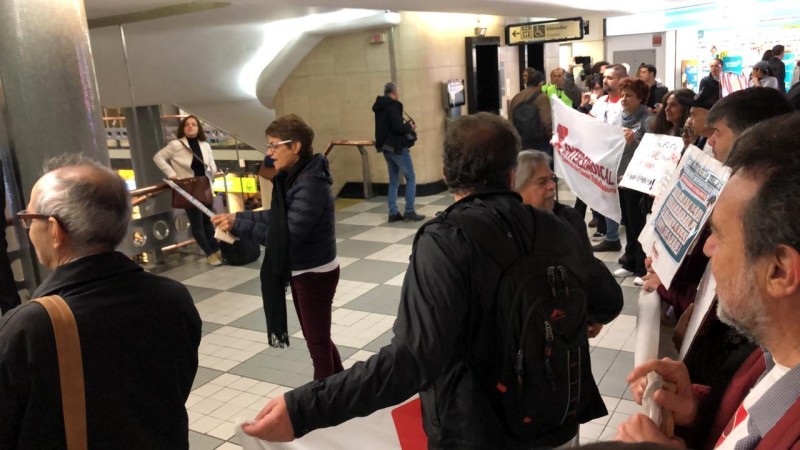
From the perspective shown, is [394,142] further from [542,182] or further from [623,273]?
[542,182]

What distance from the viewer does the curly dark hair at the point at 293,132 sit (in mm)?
3539

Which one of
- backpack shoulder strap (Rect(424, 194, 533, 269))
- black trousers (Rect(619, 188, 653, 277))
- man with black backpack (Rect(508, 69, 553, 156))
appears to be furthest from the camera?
man with black backpack (Rect(508, 69, 553, 156))

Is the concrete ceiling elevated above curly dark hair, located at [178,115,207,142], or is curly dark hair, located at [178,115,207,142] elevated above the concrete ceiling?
the concrete ceiling

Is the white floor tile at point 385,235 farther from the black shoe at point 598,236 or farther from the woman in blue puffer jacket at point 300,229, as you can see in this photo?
the woman in blue puffer jacket at point 300,229

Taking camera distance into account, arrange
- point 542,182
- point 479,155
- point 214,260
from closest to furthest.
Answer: point 479,155 < point 542,182 < point 214,260

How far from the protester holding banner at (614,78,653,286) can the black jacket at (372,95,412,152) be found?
317 cm

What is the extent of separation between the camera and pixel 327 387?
1.65 metres

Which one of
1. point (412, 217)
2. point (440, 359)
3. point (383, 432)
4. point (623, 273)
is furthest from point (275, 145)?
point (412, 217)

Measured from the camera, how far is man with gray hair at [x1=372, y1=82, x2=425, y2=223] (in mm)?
8445

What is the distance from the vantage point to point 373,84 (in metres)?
10.3

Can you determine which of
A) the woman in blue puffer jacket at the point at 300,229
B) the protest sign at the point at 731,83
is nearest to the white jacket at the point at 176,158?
the woman in blue puffer jacket at the point at 300,229

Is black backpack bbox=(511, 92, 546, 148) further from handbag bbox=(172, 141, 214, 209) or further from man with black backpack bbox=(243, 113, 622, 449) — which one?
man with black backpack bbox=(243, 113, 622, 449)

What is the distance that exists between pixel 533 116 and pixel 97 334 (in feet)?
21.2

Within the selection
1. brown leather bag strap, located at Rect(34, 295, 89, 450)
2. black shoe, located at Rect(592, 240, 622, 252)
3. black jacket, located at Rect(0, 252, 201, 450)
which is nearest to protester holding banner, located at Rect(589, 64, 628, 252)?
black shoe, located at Rect(592, 240, 622, 252)
